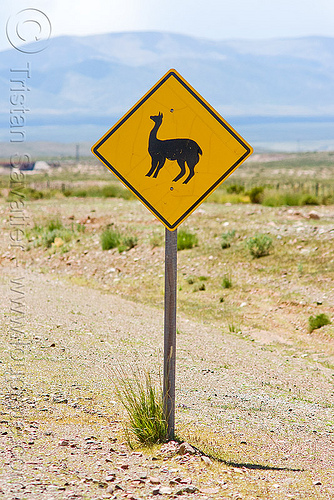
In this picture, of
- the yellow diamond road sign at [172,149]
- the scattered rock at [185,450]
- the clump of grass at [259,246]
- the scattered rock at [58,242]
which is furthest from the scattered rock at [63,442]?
the scattered rock at [58,242]

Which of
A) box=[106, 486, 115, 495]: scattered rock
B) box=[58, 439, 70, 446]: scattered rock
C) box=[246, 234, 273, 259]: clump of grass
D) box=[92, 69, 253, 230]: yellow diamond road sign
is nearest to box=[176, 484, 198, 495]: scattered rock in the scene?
box=[106, 486, 115, 495]: scattered rock

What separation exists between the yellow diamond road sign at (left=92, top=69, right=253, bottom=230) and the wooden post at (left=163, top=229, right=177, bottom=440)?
17 cm

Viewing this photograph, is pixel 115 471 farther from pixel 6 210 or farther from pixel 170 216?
pixel 6 210

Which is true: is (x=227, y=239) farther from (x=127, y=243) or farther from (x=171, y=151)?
(x=171, y=151)

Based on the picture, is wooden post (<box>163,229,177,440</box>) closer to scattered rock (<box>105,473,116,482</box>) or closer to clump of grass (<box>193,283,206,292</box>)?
scattered rock (<box>105,473,116,482</box>)

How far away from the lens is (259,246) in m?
14.8

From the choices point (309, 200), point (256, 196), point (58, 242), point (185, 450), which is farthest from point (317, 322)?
point (256, 196)

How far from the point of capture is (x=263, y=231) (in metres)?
16.2

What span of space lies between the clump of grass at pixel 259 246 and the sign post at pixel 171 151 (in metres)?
10.2

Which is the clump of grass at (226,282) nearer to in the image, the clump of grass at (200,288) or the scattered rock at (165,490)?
the clump of grass at (200,288)

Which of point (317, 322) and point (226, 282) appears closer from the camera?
point (317, 322)

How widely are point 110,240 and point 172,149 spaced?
12.6 metres

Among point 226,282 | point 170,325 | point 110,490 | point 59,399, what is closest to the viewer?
point 110,490

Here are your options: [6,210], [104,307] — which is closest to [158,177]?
[104,307]
